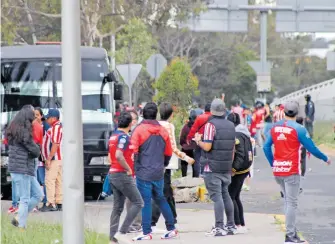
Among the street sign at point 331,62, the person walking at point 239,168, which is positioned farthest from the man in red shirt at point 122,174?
the street sign at point 331,62

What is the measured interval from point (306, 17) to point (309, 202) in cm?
2524

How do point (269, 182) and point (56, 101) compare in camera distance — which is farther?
point (269, 182)

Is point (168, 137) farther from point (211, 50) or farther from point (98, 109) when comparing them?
point (211, 50)

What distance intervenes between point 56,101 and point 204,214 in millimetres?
4560

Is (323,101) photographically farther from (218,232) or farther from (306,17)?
(218,232)

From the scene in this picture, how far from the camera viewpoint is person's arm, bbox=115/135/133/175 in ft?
39.5

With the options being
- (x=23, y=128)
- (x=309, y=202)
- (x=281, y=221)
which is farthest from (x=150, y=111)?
(x=309, y=202)

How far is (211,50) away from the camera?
3004 inches

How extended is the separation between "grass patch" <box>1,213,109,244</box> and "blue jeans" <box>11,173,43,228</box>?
0.28m

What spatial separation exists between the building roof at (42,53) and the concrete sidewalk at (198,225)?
3439mm

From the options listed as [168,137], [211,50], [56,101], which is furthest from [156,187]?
[211,50]

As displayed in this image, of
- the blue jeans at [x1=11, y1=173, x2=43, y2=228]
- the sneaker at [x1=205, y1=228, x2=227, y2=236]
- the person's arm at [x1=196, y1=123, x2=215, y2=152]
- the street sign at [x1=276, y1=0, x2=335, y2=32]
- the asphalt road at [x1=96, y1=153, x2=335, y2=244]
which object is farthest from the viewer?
the street sign at [x1=276, y1=0, x2=335, y2=32]

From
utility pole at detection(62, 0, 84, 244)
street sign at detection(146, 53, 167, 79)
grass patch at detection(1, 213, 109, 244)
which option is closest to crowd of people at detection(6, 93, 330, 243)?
grass patch at detection(1, 213, 109, 244)

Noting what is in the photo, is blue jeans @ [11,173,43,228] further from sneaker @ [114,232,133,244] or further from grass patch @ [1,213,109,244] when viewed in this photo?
sneaker @ [114,232,133,244]
